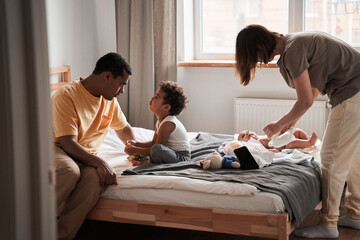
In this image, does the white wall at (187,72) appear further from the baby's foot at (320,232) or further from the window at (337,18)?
the baby's foot at (320,232)

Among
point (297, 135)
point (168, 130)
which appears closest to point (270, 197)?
point (168, 130)

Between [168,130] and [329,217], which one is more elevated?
[168,130]

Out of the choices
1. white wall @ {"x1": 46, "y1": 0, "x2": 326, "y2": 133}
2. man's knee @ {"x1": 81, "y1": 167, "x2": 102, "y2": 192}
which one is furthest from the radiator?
Result: man's knee @ {"x1": 81, "y1": 167, "x2": 102, "y2": 192}

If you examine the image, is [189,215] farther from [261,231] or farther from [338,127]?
[338,127]

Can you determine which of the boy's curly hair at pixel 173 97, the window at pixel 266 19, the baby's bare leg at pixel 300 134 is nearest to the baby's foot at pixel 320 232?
the baby's bare leg at pixel 300 134

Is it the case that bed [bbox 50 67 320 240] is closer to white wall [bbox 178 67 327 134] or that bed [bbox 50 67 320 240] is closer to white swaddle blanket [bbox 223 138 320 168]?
white swaddle blanket [bbox 223 138 320 168]

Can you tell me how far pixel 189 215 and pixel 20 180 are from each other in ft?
5.02

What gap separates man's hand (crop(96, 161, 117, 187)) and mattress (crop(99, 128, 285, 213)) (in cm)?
3

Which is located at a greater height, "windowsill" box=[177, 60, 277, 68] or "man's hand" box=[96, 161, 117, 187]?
"windowsill" box=[177, 60, 277, 68]

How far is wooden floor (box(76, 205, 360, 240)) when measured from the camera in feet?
8.14

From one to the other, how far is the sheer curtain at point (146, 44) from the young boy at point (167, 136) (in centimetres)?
129

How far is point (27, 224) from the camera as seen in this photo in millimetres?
Answer: 704

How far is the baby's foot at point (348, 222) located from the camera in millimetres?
2547

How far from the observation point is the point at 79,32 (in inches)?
151
